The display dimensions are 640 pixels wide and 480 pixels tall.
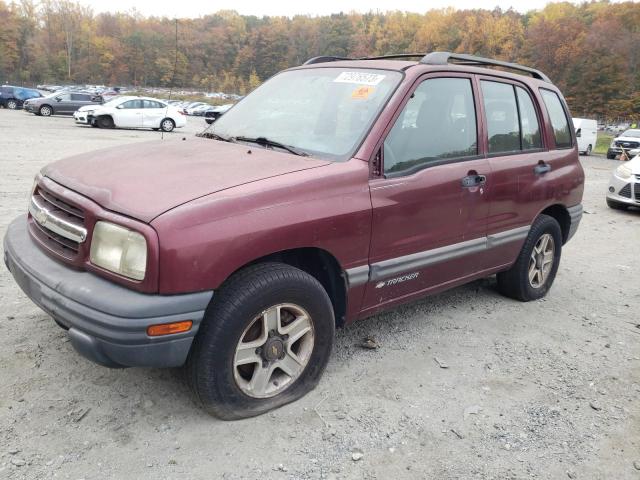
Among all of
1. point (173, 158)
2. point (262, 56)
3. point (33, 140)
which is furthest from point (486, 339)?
point (262, 56)

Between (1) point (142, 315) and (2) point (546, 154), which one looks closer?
(1) point (142, 315)

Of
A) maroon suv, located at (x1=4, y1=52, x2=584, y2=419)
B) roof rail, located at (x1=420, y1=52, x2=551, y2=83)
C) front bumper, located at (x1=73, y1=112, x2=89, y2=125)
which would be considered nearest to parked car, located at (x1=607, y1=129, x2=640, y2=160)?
front bumper, located at (x1=73, y1=112, x2=89, y2=125)

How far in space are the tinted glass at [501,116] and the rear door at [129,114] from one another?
21243mm

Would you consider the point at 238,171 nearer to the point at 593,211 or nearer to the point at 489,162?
the point at 489,162

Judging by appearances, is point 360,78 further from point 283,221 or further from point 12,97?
point 12,97

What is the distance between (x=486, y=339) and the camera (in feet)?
12.9

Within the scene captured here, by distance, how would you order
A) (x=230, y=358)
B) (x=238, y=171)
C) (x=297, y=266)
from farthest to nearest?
(x=297, y=266) < (x=238, y=171) < (x=230, y=358)

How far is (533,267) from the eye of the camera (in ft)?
15.3

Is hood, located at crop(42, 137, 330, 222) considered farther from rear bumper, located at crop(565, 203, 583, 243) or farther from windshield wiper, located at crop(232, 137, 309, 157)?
rear bumper, located at crop(565, 203, 583, 243)

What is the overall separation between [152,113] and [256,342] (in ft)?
74.2

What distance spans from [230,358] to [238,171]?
94 cm

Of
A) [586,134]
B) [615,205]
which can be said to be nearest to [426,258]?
[615,205]

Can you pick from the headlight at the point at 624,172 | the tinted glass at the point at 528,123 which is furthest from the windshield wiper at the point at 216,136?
the headlight at the point at 624,172

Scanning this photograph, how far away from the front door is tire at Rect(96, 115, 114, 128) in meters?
21.7
